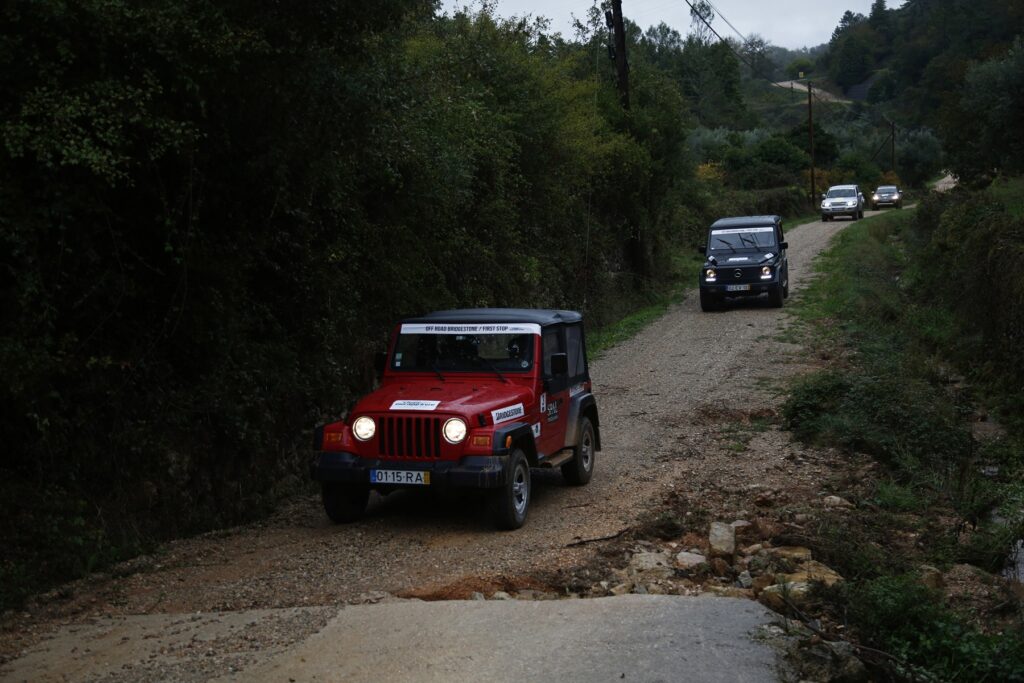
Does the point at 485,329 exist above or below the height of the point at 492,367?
above

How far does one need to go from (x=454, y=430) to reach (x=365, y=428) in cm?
82

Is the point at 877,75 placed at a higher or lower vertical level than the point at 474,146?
higher

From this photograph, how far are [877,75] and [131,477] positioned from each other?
478 ft

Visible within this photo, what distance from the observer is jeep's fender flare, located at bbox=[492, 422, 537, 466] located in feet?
28.2

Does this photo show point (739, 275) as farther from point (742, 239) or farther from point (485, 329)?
point (485, 329)

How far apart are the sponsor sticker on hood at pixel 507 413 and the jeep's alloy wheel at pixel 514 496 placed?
0.30 metres

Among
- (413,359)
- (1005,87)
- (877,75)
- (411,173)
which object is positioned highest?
(877,75)

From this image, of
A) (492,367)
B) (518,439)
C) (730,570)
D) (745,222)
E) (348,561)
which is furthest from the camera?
(745,222)

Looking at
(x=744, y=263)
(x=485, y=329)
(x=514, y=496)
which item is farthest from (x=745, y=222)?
(x=514, y=496)

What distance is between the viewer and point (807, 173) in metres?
63.7

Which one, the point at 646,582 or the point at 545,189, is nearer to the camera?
the point at 646,582

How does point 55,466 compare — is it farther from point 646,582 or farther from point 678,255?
point 678,255

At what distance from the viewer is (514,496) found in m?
8.87

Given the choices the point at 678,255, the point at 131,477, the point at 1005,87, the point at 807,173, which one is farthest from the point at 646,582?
the point at 807,173
